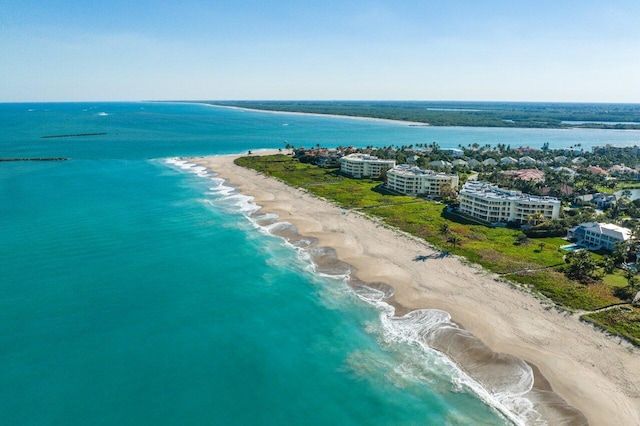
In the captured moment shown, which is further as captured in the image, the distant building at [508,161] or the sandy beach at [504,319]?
the distant building at [508,161]

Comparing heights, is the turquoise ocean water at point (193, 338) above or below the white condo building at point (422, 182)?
below

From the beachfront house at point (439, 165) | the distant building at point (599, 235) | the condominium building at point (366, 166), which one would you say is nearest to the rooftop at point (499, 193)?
the distant building at point (599, 235)

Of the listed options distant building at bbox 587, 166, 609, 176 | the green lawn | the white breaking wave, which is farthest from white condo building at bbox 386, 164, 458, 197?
the green lawn

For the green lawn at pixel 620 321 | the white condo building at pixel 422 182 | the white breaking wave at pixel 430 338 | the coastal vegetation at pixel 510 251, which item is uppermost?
the white condo building at pixel 422 182

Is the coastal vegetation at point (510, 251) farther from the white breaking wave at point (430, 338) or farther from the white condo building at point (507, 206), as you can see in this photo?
the white breaking wave at point (430, 338)

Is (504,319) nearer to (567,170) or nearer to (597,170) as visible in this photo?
(567,170)

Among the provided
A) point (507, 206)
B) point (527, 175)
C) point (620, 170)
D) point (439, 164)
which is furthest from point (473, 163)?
point (507, 206)

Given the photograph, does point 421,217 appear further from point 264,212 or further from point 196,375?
point 196,375

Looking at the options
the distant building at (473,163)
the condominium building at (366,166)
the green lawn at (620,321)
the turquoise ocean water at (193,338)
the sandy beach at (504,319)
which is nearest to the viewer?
the turquoise ocean water at (193,338)
